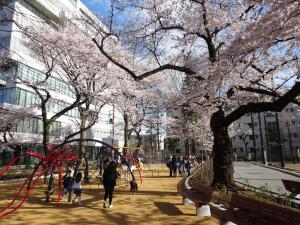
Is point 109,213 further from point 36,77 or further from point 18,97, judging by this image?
point 36,77

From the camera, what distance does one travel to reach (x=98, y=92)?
1966 centimetres

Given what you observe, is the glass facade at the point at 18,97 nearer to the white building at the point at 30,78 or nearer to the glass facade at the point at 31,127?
the white building at the point at 30,78

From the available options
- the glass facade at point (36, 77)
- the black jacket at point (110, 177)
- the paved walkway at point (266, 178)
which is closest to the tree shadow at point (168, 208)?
the black jacket at point (110, 177)

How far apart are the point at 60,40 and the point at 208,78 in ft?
40.0

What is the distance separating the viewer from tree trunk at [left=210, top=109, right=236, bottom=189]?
1142 centimetres

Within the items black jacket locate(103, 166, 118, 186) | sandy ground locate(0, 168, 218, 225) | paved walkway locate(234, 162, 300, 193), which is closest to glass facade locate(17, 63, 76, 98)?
paved walkway locate(234, 162, 300, 193)

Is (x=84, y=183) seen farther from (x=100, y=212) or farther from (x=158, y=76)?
(x=158, y=76)

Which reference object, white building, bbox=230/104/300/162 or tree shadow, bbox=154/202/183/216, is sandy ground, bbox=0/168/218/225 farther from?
white building, bbox=230/104/300/162

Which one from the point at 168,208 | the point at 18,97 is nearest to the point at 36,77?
the point at 18,97

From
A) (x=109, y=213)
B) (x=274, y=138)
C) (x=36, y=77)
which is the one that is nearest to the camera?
(x=109, y=213)

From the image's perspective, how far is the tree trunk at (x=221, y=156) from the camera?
11.4 metres

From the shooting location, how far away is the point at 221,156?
38.5 feet

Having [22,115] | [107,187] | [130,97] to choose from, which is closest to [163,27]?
[107,187]

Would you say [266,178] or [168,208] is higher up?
[266,178]
